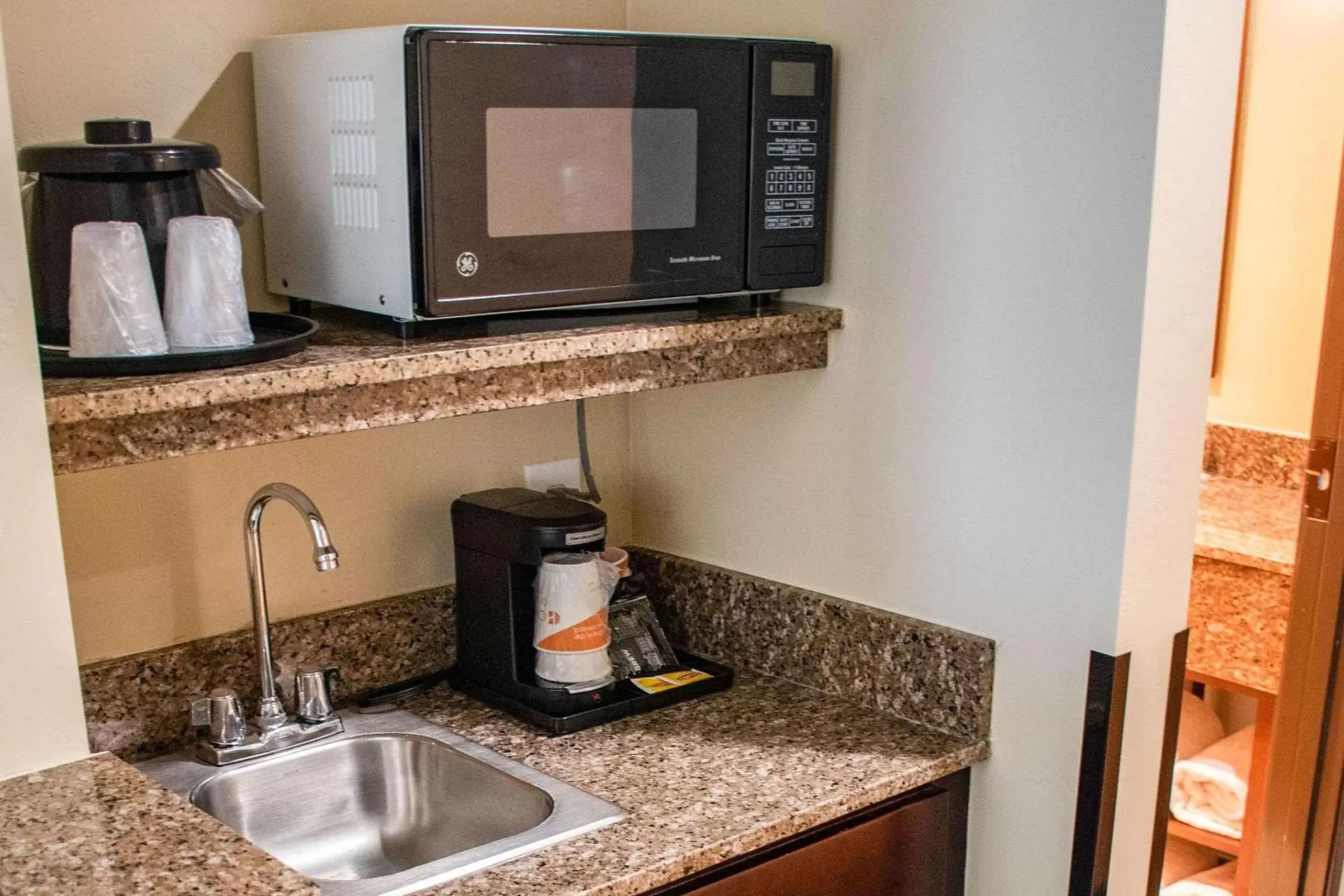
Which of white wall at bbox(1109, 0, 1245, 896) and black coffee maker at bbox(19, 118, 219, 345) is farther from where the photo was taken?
white wall at bbox(1109, 0, 1245, 896)

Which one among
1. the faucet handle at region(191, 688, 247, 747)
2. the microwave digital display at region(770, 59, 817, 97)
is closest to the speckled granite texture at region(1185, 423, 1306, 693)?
the microwave digital display at region(770, 59, 817, 97)

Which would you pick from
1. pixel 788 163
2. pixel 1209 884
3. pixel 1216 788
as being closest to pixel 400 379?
pixel 788 163

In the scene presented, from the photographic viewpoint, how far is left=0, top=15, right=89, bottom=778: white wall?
1.06 meters

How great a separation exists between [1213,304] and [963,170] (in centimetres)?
29

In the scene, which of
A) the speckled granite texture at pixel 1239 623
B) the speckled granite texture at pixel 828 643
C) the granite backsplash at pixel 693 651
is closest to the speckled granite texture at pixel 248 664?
the granite backsplash at pixel 693 651

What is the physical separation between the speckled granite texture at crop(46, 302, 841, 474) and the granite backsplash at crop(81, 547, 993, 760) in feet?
1.08

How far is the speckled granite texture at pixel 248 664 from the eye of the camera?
1417mm

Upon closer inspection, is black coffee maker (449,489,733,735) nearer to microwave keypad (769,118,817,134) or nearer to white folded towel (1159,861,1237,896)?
microwave keypad (769,118,817,134)

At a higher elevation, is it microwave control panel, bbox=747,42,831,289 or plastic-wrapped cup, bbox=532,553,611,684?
microwave control panel, bbox=747,42,831,289

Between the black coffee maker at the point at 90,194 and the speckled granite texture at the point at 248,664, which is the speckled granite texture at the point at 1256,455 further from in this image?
the black coffee maker at the point at 90,194

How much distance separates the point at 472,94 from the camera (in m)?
1.25

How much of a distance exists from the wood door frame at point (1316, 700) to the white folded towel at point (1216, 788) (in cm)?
16

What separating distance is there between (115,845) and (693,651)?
2.93 feet

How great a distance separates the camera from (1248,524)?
Result: 250 centimetres
